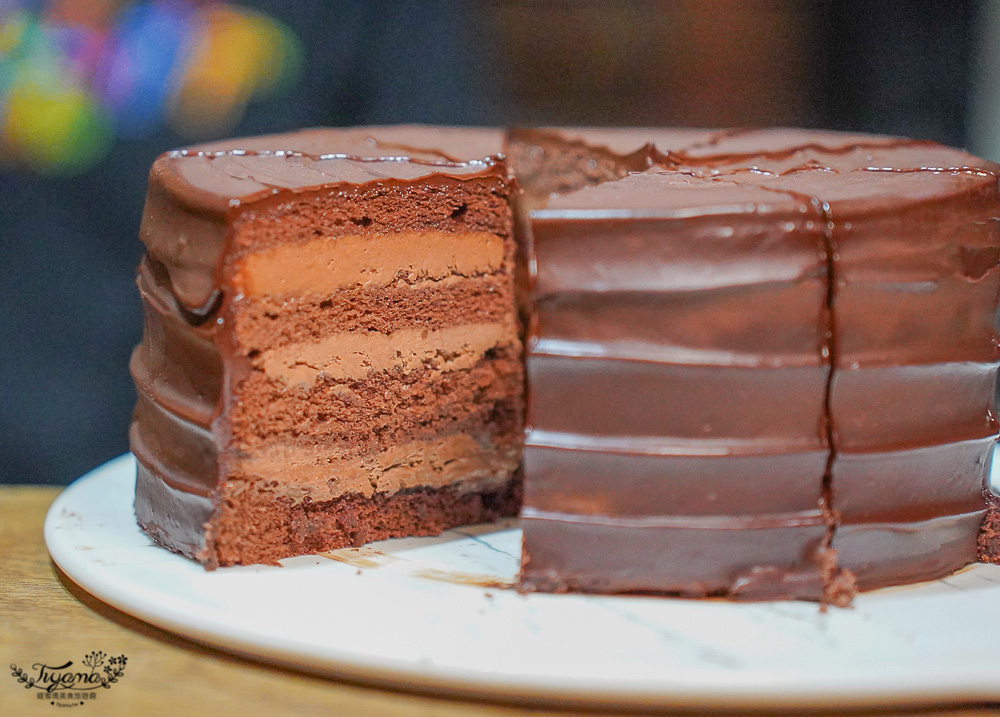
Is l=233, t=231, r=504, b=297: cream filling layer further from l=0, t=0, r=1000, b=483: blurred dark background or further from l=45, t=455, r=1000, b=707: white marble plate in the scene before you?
l=0, t=0, r=1000, b=483: blurred dark background

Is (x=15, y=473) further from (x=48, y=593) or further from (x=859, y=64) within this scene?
(x=859, y=64)

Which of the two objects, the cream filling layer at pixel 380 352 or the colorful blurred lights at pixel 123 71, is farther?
the colorful blurred lights at pixel 123 71

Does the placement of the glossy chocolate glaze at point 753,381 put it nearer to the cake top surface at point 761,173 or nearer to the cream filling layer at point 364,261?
the cake top surface at point 761,173

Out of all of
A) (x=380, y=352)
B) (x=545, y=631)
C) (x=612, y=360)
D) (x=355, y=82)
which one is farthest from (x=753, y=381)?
(x=355, y=82)

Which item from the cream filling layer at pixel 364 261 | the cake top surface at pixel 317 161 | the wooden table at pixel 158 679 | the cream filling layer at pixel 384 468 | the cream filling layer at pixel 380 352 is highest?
the cake top surface at pixel 317 161

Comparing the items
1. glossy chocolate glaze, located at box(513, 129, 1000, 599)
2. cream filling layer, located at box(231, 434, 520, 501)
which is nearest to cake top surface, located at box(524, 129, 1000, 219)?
glossy chocolate glaze, located at box(513, 129, 1000, 599)

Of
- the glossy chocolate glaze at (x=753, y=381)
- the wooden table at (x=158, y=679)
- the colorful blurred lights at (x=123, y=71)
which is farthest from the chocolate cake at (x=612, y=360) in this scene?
the colorful blurred lights at (x=123, y=71)
